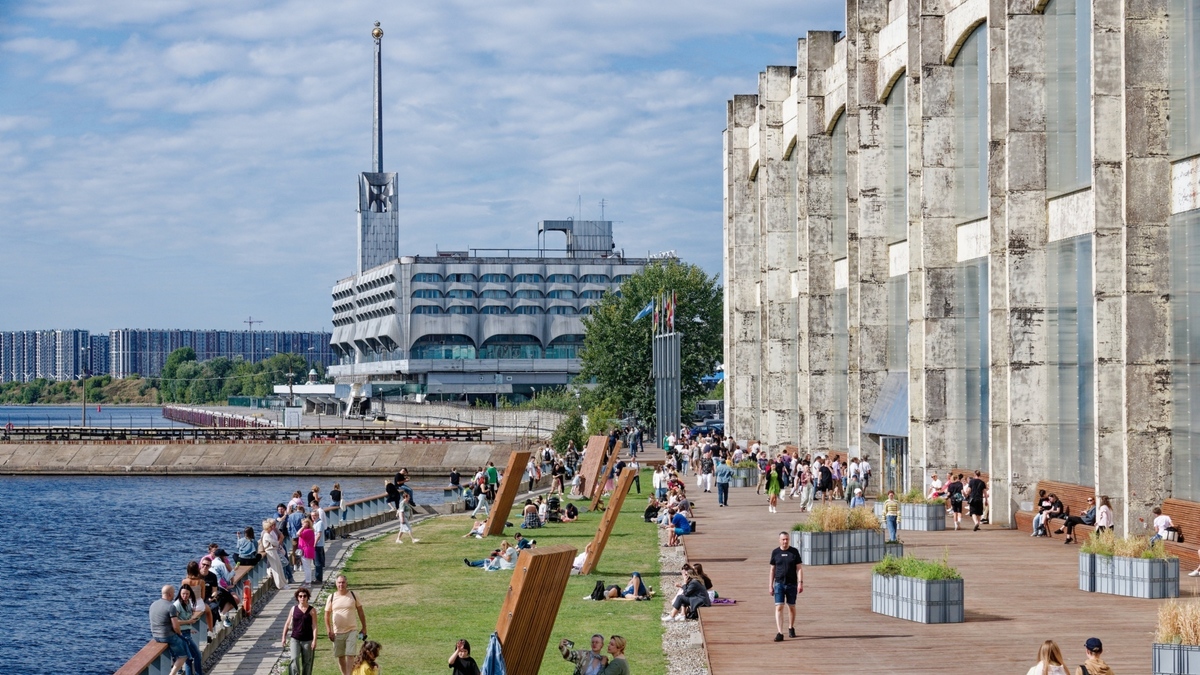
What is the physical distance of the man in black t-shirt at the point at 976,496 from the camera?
134 ft

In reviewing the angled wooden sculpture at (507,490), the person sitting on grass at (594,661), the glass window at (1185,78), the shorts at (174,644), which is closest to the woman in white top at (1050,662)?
the person sitting on grass at (594,661)

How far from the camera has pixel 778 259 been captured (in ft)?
225

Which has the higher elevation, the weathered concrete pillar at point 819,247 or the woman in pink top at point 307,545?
the weathered concrete pillar at point 819,247

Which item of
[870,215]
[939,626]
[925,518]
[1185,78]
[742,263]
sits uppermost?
[1185,78]

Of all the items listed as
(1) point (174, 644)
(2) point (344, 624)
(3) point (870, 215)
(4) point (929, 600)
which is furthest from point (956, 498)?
(1) point (174, 644)

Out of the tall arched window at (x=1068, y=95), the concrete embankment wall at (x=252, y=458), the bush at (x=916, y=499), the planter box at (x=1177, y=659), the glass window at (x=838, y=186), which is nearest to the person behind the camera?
the planter box at (x=1177, y=659)

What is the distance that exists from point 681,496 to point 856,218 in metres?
17.2

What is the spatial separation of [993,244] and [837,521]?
12263 mm

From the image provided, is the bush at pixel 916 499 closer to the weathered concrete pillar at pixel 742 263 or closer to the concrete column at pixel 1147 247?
the concrete column at pixel 1147 247

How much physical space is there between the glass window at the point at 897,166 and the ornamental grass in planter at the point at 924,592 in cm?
2862

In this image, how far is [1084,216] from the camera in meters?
36.9

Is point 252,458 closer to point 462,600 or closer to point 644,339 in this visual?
point 644,339

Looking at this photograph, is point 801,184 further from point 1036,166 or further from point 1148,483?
point 1148,483

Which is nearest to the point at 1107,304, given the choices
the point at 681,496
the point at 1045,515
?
the point at 1045,515
